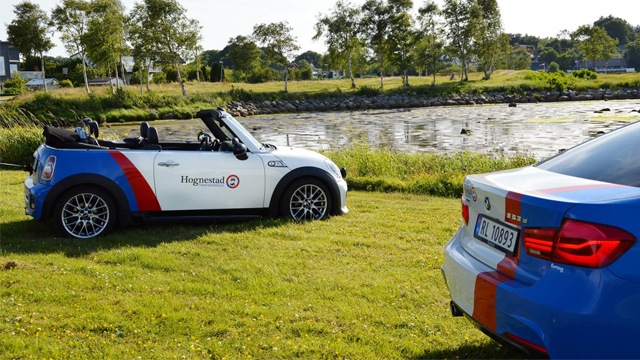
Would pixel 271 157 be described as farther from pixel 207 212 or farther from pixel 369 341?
pixel 369 341

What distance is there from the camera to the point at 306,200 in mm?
7781

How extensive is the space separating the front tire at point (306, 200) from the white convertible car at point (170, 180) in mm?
14

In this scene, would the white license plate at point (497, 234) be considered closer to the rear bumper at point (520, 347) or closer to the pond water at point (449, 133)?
the rear bumper at point (520, 347)

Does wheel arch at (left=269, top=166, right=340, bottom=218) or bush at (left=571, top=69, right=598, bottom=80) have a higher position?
bush at (left=571, top=69, right=598, bottom=80)

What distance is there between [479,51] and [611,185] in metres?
77.5

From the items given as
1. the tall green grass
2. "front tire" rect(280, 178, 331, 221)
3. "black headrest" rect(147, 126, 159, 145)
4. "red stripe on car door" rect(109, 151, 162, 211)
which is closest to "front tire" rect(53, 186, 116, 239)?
"red stripe on car door" rect(109, 151, 162, 211)

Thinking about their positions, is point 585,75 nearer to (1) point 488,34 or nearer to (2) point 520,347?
(1) point 488,34

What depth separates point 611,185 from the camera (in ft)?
9.36

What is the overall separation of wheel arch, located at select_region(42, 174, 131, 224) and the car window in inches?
198

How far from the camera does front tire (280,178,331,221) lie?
24.9ft

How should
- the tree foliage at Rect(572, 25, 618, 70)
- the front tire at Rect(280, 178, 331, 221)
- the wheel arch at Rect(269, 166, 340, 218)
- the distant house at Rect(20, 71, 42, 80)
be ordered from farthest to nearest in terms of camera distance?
the tree foliage at Rect(572, 25, 618, 70), the distant house at Rect(20, 71, 42, 80), the front tire at Rect(280, 178, 331, 221), the wheel arch at Rect(269, 166, 340, 218)

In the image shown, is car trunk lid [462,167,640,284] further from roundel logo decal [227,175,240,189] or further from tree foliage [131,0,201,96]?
tree foliage [131,0,201,96]

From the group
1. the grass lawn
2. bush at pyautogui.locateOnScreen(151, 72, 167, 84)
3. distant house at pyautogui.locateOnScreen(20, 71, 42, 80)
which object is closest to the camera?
the grass lawn

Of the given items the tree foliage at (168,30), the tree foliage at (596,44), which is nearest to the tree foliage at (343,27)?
the tree foliage at (168,30)
